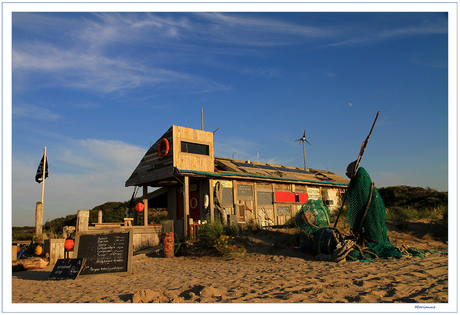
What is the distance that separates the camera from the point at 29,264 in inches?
431

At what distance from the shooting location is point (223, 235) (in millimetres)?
11727

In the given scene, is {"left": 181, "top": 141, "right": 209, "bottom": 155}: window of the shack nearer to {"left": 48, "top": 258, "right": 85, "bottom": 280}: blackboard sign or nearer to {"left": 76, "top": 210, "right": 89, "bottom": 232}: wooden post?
{"left": 76, "top": 210, "right": 89, "bottom": 232}: wooden post

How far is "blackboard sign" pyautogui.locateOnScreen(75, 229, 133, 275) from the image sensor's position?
8305 mm

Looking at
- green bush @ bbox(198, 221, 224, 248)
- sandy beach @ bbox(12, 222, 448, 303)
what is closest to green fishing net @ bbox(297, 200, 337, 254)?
sandy beach @ bbox(12, 222, 448, 303)

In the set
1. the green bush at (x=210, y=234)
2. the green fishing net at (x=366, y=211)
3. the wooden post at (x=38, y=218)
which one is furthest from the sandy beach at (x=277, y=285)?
the wooden post at (x=38, y=218)

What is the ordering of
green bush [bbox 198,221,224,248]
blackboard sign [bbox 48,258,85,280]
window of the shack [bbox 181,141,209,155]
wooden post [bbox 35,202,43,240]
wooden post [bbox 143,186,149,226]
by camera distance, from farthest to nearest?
wooden post [bbox 143,186,149,226] → wooden post [bbox 35,202,43,240] → window of the shack [bbox 181,141,209,155] → green bush [bbox 198,221,224,248] → blackboard sign [bbox 48,258,85,280]

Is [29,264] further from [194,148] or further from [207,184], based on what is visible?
[194,148]

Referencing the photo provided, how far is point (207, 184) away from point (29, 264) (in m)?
8.18

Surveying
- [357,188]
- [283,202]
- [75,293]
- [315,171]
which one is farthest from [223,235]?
[315,171]

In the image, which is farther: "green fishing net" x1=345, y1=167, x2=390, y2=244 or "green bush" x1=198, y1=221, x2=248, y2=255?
"green bush" x1=198, y1=221, x2=248, y2=255

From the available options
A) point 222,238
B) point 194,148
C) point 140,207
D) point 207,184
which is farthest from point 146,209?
point 222,238

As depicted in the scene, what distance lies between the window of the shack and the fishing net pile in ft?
23.8

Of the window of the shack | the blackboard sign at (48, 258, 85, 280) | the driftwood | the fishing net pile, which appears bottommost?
the driftwood
